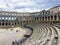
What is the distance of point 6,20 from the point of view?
121500mm

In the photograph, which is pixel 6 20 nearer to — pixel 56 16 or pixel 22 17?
pixel 22 17

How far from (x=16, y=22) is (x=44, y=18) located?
75.4ft

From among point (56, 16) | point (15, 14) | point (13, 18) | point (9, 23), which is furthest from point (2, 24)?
point (56, 16)

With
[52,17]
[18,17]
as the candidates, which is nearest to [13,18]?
[18,17]

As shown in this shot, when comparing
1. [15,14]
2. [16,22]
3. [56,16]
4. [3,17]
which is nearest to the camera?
[56,16]

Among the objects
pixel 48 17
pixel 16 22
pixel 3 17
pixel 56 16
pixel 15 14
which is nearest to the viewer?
pixel 56 16

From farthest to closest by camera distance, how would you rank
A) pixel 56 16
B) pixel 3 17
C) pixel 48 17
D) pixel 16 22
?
1. pixel 3 17
2. pixel 16 22
3. pixel 48 17
4. pixel 56 16

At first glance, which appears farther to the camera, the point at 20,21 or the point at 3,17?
the point at 3,17

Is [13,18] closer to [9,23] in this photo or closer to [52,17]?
[9,23]

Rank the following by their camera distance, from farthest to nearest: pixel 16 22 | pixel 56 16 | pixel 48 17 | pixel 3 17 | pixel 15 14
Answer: pixel 15 14, pixel 3 17, pixel 16 22, pixel 48 17, pixel 56 16

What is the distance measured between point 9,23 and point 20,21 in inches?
372

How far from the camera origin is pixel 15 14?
456 feet

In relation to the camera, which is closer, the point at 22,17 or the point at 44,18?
the point at 44,18

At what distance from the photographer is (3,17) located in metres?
127
